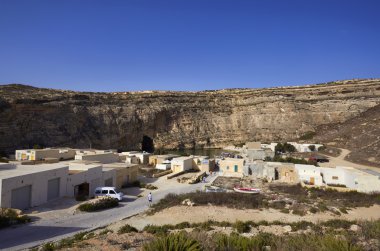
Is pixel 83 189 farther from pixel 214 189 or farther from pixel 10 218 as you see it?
pixel 214 189

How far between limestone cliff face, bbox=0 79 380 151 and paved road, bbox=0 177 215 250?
4115cm

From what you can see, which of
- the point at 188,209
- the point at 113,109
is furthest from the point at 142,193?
the point at 113,109

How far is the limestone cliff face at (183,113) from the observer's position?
56250 mm

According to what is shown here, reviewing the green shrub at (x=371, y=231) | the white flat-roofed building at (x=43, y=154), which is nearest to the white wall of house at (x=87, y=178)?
the white flat-roofed building at (x=43, y=154)

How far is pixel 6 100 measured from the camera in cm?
5075

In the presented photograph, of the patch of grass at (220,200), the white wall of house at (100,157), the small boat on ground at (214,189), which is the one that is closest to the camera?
the patch of grass at (220,200)

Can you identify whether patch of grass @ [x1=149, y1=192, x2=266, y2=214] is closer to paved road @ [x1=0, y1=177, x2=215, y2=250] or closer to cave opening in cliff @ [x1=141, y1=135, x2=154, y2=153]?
paved road @ [x1=0, y1=177, x2=215, y2=250]

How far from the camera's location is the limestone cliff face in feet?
185

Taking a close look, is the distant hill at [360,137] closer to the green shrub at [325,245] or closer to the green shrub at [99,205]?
the green shrub at [99,205]

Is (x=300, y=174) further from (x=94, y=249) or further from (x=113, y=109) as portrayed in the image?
(x=113, y=109)

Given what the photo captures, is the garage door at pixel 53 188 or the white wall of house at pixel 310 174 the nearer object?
the garage door at pixel 53 188

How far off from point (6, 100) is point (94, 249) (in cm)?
5123

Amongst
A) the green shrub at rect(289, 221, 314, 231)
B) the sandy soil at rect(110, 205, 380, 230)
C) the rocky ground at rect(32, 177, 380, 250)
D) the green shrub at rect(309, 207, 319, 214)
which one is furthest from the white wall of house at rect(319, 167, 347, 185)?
the green shrub at rect(289, 221, 314, 231)

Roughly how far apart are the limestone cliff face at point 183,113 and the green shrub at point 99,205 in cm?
3957
